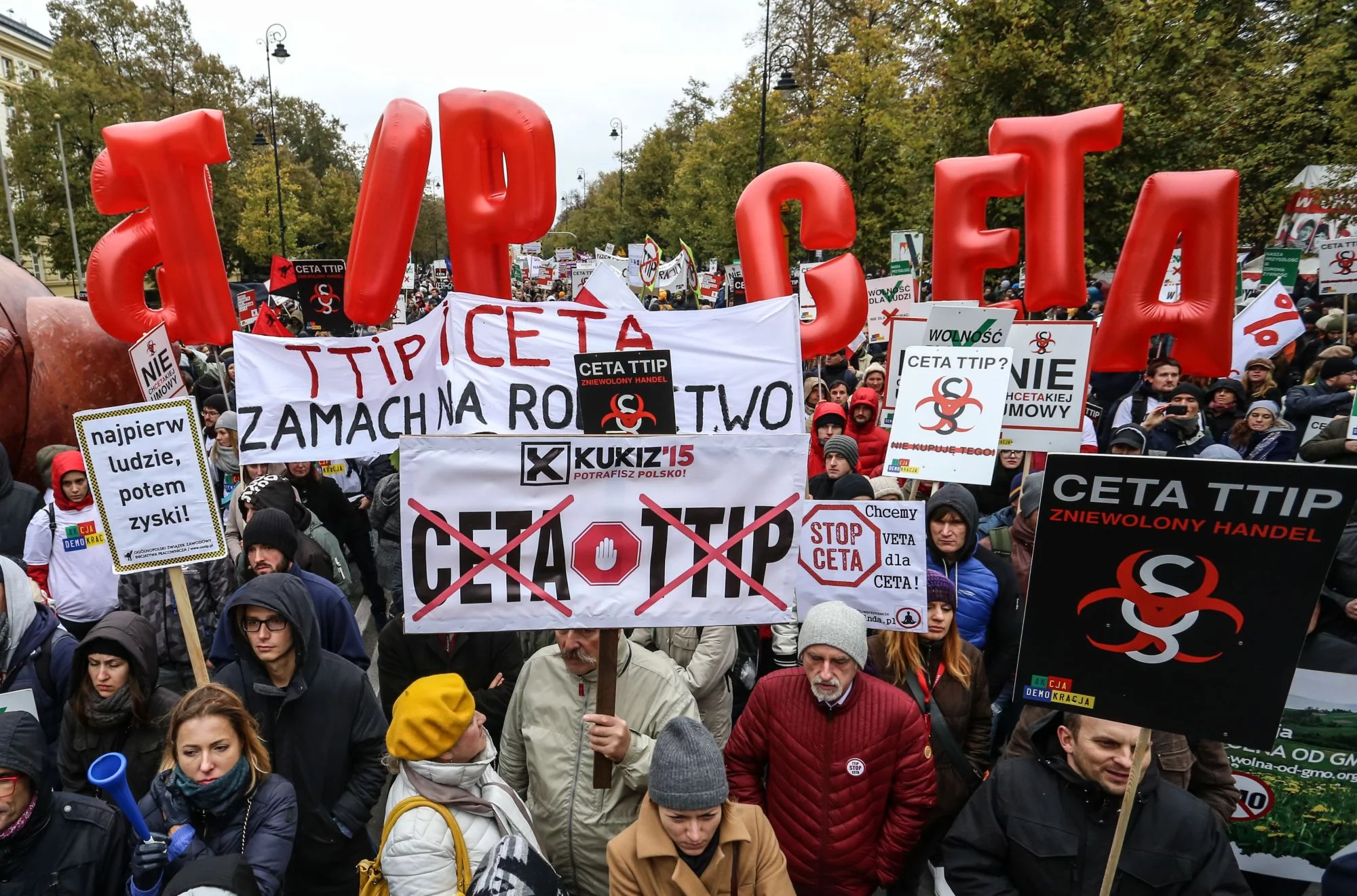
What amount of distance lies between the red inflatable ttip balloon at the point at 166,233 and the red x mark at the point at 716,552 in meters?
7.13

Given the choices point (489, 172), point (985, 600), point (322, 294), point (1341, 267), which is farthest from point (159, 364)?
point (1341, 267)

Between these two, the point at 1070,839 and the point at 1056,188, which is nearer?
the point at 1070,839

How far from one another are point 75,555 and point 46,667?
1.50 m

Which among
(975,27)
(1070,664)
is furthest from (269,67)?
A: (1070,664)

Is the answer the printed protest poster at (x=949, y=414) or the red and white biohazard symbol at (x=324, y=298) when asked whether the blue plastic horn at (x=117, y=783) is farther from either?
the red and white biohazard symbol at (x=324, y=298)

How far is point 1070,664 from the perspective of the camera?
98.5 inches

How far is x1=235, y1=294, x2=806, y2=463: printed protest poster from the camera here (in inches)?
198

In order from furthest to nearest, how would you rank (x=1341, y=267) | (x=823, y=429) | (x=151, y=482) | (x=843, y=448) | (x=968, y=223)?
(x=1341, y=267), (x=968, y=223), (x=823, y=429), (x=843, y=448), (x=151, y=482)

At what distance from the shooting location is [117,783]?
2.67m

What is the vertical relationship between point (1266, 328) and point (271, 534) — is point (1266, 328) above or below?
above

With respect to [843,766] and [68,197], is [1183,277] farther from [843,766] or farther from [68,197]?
[68,197]

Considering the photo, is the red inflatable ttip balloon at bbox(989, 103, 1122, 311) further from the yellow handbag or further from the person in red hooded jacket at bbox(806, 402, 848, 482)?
the yellow handbag

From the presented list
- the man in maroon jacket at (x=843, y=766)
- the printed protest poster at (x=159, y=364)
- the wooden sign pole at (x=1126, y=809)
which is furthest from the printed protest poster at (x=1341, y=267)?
the printed protest poster at (x=159, y=364)

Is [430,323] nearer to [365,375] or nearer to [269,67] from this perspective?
[365,375]
